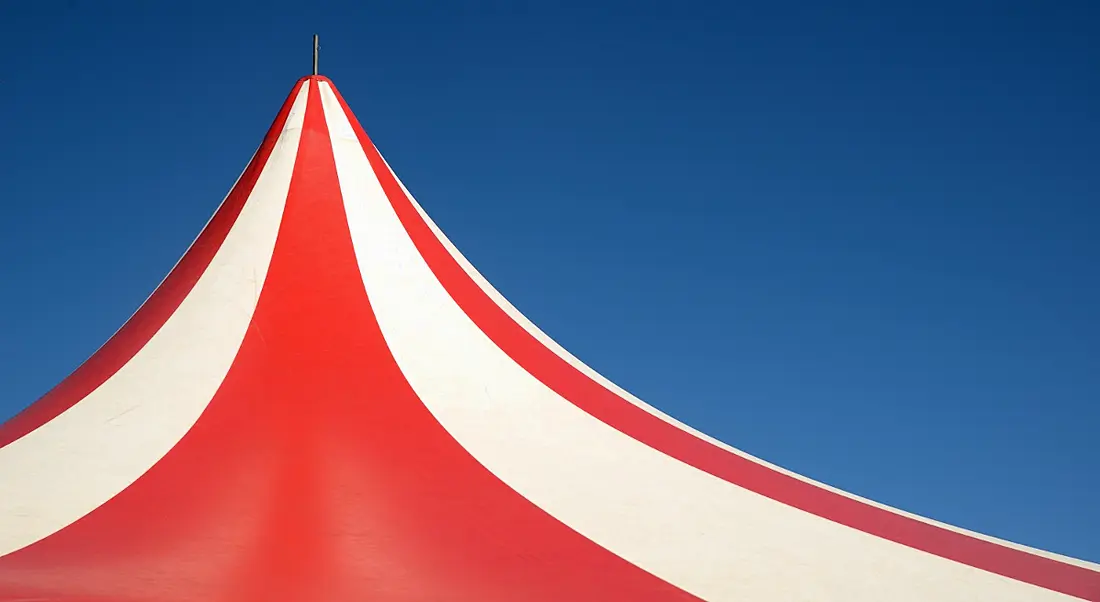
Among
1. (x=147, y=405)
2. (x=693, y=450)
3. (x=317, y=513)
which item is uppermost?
(x=693, y=450)

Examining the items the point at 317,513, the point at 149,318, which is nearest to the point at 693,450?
the point at 317,513

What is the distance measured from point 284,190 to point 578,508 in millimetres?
2691

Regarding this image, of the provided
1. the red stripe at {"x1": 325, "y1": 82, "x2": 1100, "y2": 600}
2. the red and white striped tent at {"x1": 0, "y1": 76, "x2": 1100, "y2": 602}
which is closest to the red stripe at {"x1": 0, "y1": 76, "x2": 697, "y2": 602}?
the red and white striped tent at {"x1": 0, "y1": 76, "x2": 1100, "y2": 602}

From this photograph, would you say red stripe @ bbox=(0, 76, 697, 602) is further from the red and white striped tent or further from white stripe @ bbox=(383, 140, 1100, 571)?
white stripe @ bbox=(383, 140, 1100, 571)

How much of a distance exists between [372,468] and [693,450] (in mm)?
1893

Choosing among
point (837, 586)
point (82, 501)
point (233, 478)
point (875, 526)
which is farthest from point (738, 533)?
point (82, 501)

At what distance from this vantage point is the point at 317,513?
465 cm

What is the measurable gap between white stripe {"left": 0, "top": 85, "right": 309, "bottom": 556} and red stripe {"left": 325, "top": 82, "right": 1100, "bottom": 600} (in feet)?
2.96

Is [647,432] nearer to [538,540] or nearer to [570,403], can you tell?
[570,403]

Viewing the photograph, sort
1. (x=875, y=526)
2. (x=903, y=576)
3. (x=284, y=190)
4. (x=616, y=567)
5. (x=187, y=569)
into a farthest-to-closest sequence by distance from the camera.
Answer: (x=284, y=190), (x=875, y=526), (x=903, y=576), (x=616, y=567), (x=187, y=569)

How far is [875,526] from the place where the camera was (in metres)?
5.69

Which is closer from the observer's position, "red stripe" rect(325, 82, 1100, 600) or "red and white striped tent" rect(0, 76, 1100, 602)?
"red and white striped tent" rect(0, 76, 1100, 602)

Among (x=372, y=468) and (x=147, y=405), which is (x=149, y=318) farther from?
(x=372, y=468)

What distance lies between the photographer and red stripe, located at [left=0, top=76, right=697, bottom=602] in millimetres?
4246
